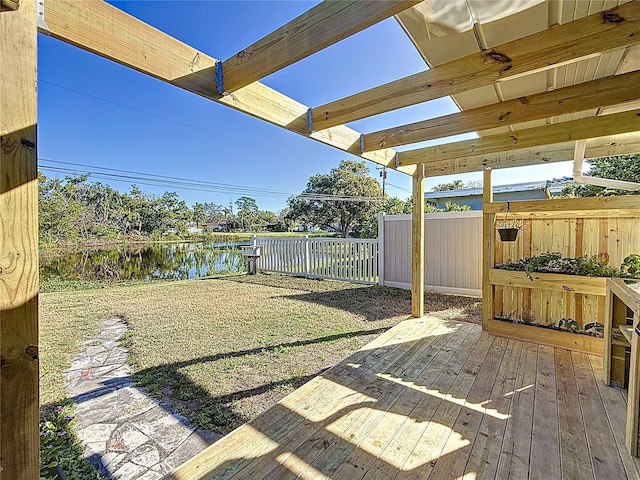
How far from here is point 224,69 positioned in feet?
5.17

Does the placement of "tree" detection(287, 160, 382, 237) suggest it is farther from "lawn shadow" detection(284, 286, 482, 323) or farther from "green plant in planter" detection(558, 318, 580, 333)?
"green plant in planter" detection(558, 318, 580, 333)

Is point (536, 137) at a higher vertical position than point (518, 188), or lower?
lower

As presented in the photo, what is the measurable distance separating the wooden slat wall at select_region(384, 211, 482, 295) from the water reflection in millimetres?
5244

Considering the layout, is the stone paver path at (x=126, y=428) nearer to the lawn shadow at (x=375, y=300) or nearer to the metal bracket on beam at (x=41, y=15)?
the metal bracket on beam at (x=41, y=15)

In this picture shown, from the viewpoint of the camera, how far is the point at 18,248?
0.78 m

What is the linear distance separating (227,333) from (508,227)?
3.52 meters

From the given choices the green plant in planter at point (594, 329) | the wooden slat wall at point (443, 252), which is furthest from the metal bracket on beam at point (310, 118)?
the wooden slat wall at point (443, 252)

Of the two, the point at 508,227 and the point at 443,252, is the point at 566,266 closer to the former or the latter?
the point at 508,227

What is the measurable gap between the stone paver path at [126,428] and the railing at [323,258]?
460 centimetres

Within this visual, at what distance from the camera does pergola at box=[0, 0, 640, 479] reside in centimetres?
77

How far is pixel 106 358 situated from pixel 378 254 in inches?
187

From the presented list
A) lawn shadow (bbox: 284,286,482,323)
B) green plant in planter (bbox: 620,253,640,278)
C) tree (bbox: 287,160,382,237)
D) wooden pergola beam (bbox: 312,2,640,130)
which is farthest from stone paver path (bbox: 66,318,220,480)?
tree (bbox: 287,160,382,237)

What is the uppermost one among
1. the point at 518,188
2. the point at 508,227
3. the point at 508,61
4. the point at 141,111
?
A: the point at 141,111

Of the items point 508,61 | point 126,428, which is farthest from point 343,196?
point 126,428
